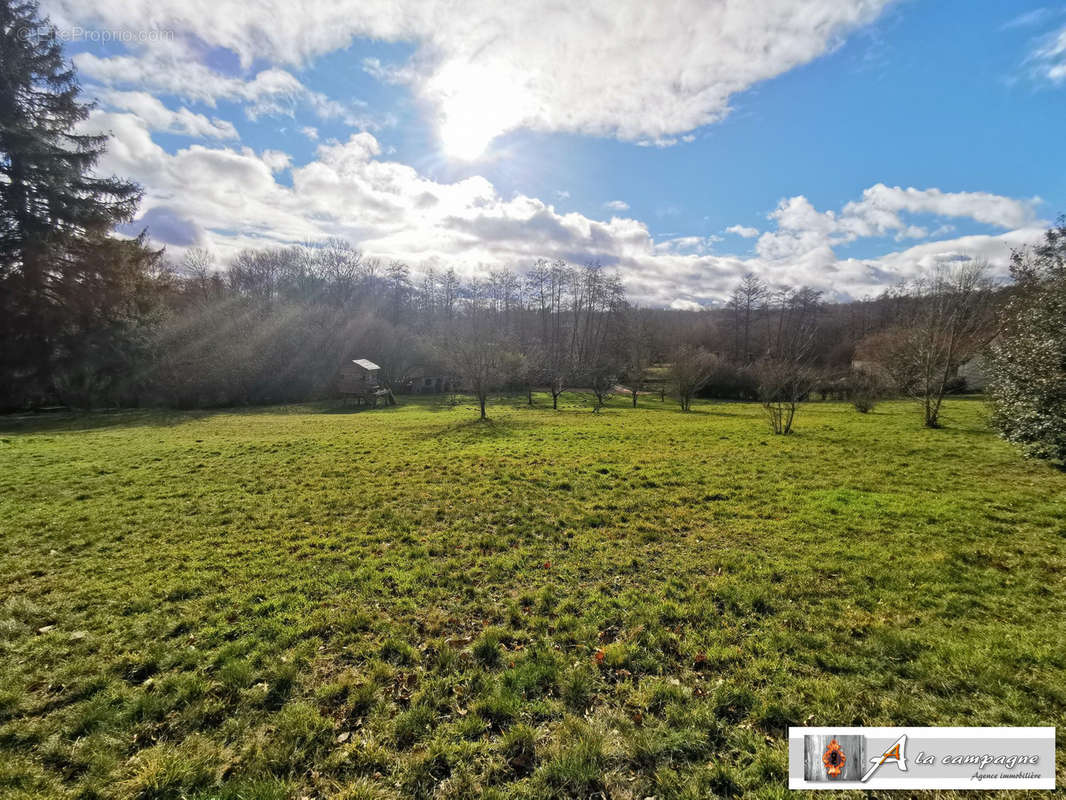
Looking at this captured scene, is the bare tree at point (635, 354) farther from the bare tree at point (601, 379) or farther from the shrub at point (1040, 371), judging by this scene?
the shrub at point (1040, 371)

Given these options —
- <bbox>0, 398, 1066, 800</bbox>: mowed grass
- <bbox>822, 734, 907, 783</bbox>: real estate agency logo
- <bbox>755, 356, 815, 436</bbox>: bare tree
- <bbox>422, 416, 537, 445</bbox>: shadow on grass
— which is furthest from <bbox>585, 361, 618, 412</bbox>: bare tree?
<bbox>822, 734, 907, 783</bbox>: real estate agency logo

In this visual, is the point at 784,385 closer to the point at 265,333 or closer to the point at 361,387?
the point at 361,387

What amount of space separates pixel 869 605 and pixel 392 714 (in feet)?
15.3

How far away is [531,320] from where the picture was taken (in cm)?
5153

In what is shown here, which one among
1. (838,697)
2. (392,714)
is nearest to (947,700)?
(838,697)

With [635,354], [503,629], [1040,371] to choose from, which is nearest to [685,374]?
[635,354]

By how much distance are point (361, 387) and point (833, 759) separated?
29.9 meters

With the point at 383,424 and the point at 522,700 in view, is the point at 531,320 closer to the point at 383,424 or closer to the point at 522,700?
the point at 383,424

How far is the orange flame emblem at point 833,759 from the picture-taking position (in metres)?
2.40

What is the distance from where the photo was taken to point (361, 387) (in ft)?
93.2

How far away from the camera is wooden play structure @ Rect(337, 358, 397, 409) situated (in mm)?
28562

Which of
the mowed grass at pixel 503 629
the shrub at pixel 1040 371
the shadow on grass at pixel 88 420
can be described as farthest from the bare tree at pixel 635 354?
the shadow on grass at pixel 88 420

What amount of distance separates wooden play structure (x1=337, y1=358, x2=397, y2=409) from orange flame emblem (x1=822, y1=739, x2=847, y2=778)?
95.7 feet

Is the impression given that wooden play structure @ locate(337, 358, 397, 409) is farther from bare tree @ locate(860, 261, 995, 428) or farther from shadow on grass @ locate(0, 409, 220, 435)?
bare tree @ locate(860, 261, 995, 428)
